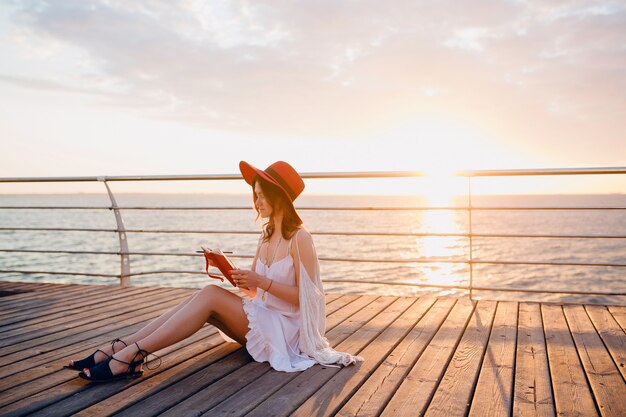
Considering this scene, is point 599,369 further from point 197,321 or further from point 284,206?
point 197,321

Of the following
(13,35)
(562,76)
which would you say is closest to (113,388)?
(13,35)

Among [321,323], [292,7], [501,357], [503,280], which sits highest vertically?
[292,7]

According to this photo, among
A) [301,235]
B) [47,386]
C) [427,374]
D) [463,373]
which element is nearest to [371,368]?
[427,374]

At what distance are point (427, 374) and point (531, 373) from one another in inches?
20.0

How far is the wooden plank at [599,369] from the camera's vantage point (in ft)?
7.16

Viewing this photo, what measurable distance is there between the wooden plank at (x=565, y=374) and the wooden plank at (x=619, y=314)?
359 mm

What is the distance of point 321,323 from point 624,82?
2246 cm

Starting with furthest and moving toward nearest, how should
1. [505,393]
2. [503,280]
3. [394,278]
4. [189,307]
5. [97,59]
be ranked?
[503,280] < [394,278] < [97,59] < [189,307] < [505,393]

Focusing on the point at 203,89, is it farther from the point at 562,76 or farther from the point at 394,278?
the point at 562,76

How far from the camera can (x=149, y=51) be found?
1201cm

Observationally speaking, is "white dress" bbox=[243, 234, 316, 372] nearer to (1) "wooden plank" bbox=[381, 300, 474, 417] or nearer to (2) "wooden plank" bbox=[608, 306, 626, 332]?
(1) "wooden plank" bbox=[381, 300, 474, 417]

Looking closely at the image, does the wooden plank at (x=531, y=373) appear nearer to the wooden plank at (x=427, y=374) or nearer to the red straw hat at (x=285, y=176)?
the wooden plank at (x=427, y=374)

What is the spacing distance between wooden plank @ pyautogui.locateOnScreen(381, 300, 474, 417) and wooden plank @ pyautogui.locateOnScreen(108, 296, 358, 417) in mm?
701

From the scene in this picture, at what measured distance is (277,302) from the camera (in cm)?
285
